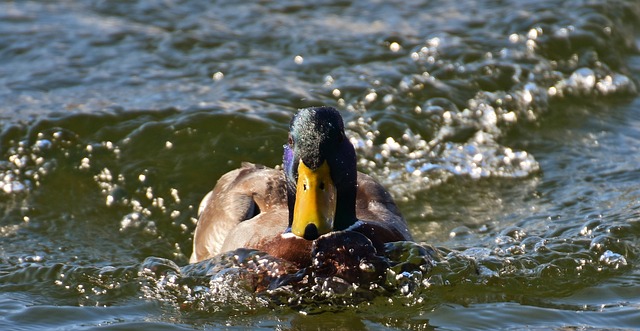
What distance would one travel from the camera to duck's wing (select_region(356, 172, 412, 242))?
6.82 m

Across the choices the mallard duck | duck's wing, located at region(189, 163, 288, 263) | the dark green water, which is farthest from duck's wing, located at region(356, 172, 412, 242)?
duck's wing, located at region(189, 163, 288, 263)

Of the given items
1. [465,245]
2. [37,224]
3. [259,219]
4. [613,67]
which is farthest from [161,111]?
[613,67]

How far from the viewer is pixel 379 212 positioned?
7.38 metres

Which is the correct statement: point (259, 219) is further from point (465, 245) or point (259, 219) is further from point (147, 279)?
point (465, 245)

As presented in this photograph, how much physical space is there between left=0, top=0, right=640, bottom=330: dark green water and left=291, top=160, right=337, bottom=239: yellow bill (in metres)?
0.42

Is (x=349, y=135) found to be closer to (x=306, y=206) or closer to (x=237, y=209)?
(x=237, y=209)

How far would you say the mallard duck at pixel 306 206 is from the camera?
20.6 ft

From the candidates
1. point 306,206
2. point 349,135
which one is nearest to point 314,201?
point 306,206

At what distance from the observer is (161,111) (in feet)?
31.3

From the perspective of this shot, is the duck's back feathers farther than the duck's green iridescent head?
Yes

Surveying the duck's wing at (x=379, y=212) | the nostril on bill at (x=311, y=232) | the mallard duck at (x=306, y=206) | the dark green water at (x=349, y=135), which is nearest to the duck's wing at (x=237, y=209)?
the mallard duck at (x=306, y=206)

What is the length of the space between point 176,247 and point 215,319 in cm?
204

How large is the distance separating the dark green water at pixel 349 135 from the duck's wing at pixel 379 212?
0.38 metres

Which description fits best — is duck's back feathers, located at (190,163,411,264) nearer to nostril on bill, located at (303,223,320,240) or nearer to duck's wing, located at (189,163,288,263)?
duck's wing, located at (189,163,288,263)
